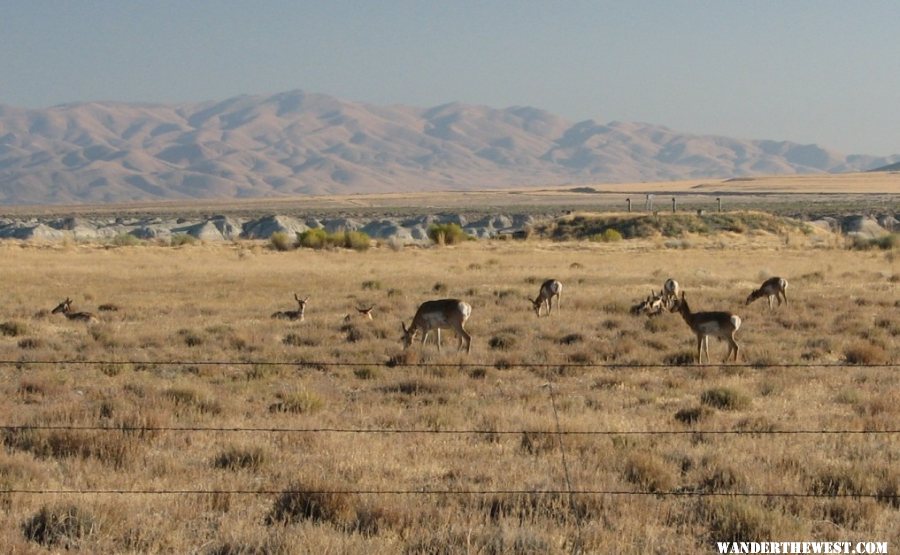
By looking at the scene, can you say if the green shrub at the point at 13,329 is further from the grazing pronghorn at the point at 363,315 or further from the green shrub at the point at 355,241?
the green shrub at the point at 355,241

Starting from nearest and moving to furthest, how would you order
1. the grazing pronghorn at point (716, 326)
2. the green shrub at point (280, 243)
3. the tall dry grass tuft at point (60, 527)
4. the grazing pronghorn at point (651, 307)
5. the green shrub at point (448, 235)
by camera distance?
the tall dry grass tuft at point (60, 527), the grazing pronghorn at point (716, 326), the grazing pronghorn at point (651, 307), the green shrub at point (280, 243), the green shrub at point (448, 235)

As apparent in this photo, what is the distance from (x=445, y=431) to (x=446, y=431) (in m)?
0.10

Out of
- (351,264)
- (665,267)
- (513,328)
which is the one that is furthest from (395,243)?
(513,328)

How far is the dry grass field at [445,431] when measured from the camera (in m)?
8.47

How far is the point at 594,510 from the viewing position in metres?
8.89

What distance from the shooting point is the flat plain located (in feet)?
27.8

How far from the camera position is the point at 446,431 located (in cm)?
1079

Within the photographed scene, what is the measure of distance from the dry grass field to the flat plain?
0.04m

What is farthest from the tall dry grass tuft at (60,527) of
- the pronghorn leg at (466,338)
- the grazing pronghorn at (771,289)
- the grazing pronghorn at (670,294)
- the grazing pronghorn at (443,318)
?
the grazing pronghorn at (771,289)

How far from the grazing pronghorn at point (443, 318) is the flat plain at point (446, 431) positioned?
0.65 metres

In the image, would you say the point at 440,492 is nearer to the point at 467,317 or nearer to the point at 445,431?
the point at 445,431

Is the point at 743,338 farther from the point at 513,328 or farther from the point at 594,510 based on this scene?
the point at 594,510

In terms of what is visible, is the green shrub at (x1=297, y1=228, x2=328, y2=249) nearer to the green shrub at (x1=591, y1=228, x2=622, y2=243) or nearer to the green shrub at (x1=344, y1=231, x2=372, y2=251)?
the green shrub at (x1=344, y1=231, x2=372, y2=251)

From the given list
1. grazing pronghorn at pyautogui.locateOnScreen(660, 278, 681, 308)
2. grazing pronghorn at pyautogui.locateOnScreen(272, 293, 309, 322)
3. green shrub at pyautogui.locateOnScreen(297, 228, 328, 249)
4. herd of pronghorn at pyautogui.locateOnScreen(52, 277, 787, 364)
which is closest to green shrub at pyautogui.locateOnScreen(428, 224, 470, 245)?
green shrub at pyautogui.locateOnScreen(297, 228, 328, 249)
